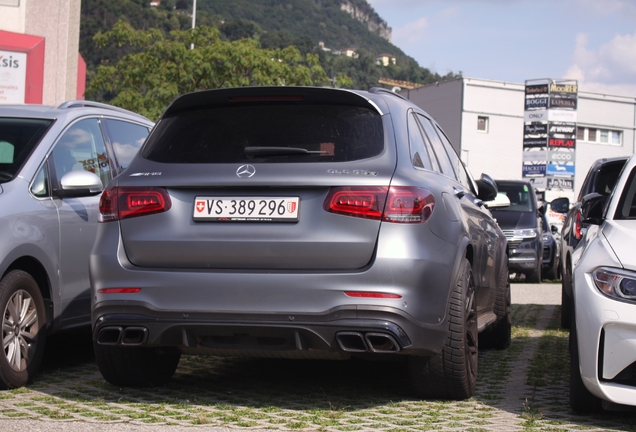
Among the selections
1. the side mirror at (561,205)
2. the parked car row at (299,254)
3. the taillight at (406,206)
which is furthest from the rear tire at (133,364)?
the side mirror at (561,205)

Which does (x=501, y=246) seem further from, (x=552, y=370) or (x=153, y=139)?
(x=153, y=139)

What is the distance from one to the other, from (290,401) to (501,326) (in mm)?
3049

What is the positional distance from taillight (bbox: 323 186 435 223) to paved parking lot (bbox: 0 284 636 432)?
106 cm

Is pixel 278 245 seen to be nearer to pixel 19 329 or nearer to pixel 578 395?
pixel 578 395

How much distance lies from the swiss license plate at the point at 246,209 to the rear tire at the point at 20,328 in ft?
4.76

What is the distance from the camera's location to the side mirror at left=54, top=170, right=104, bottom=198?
246 inches

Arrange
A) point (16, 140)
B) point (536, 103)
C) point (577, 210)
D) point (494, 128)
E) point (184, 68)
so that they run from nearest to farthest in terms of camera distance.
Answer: point (16, 140), point (577, 210), point (536, 103), point (184, 68), point (494, 128)

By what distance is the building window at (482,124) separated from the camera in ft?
206

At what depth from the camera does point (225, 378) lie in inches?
252

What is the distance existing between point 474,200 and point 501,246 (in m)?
0.99

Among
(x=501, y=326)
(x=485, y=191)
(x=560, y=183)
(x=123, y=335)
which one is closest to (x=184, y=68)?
(x=560, y=183)

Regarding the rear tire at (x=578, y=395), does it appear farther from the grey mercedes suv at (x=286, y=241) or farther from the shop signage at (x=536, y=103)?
the shop signage at (x=536, y=103)

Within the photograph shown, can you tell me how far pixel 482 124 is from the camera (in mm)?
63094

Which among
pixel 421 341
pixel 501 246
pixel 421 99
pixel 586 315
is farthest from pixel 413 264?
pixel 421 99
